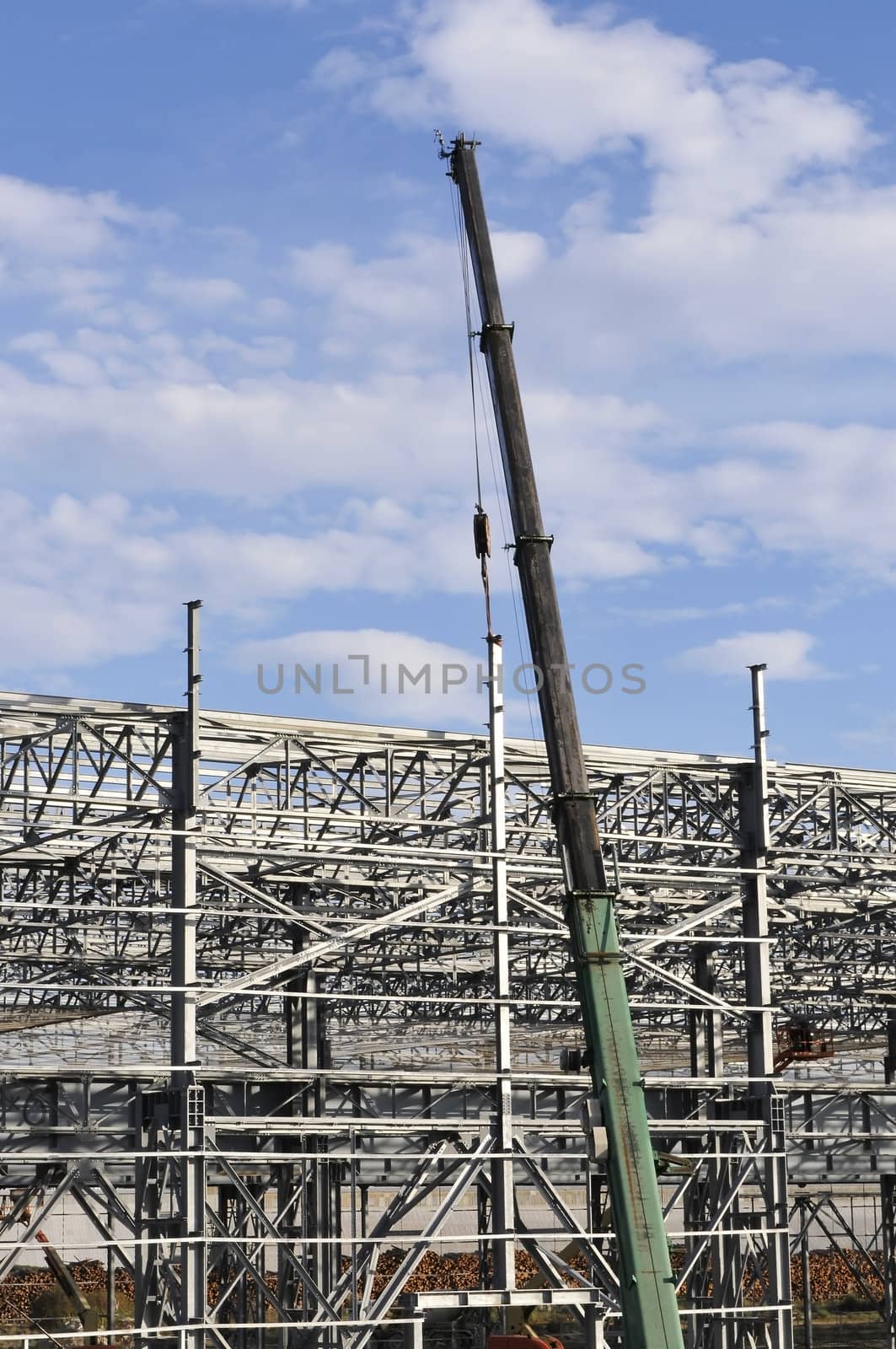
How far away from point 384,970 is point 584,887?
22.8 meters

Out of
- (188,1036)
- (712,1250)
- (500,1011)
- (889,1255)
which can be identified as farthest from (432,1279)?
(188,1036)

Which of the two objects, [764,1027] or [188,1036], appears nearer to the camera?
[188,1036]

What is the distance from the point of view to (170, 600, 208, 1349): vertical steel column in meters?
26.6

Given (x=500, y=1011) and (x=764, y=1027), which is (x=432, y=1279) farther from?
(x=500, y=1011)

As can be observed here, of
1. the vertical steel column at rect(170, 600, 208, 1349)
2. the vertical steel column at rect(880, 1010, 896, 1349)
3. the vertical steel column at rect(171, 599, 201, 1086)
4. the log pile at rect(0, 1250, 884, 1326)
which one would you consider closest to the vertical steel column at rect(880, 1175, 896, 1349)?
the vertical steel column at rect(880, 1010, 896, 1349)

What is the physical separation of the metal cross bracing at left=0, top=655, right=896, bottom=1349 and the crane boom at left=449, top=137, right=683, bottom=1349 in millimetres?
577

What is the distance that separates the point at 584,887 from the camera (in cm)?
1944

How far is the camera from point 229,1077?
33594mm

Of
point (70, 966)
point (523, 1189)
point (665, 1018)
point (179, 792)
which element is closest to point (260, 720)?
point (179, 792)

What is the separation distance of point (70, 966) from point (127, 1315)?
2992 cm

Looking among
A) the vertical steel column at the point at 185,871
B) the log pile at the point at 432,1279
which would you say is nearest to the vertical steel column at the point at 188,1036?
the vertical steel column at the point at 185,871

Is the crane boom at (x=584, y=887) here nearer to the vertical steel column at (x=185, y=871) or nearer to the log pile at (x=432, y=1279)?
the vertical steel column at (x=185, y=871)

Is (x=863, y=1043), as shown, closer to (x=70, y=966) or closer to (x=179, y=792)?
(x=70, y=966)

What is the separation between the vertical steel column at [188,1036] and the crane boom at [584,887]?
7737mm
